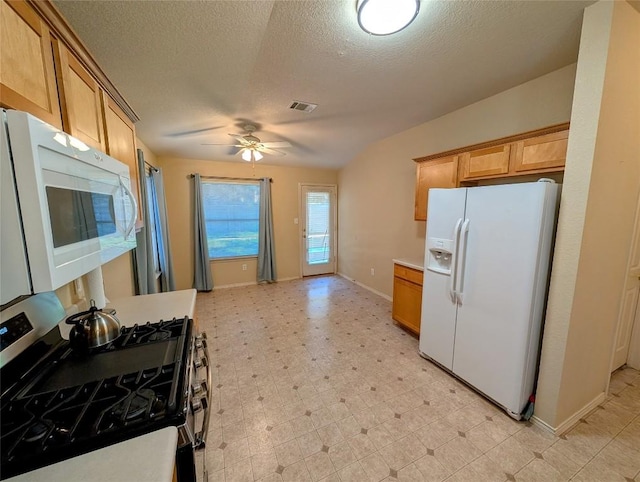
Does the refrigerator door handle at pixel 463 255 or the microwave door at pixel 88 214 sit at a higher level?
the microwave door at pixel 88 214

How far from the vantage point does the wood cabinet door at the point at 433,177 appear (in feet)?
8.51

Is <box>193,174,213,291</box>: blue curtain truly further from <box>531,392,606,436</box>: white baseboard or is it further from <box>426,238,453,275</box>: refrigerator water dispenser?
<box>531,392,606,436</box>: white baseboard

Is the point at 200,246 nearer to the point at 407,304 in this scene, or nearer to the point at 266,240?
the point at 266,240

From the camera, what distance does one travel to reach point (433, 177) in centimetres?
282

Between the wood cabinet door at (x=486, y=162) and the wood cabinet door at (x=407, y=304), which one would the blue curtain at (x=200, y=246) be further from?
the wood cabinet door at (x=486, y=162)

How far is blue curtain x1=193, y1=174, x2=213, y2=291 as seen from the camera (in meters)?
4.36

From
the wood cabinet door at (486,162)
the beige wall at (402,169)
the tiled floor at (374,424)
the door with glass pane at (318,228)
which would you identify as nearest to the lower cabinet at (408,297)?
the tiled floor at (374,424)

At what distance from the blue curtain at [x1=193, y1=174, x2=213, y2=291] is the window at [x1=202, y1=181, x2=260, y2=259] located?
160 mm

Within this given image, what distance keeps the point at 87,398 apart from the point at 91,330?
0.39 meters

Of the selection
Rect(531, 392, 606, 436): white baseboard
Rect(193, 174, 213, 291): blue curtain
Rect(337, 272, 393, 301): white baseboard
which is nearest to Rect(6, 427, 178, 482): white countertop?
Rect(531, 392, 606, 436): white baseboard

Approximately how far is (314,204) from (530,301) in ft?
13.8

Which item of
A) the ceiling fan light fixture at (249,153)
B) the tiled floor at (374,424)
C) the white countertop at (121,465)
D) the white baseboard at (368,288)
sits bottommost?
the tiled floor at (374,424)

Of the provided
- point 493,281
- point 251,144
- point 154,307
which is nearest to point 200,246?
point 251,144

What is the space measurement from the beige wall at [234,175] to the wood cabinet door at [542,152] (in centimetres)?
375
